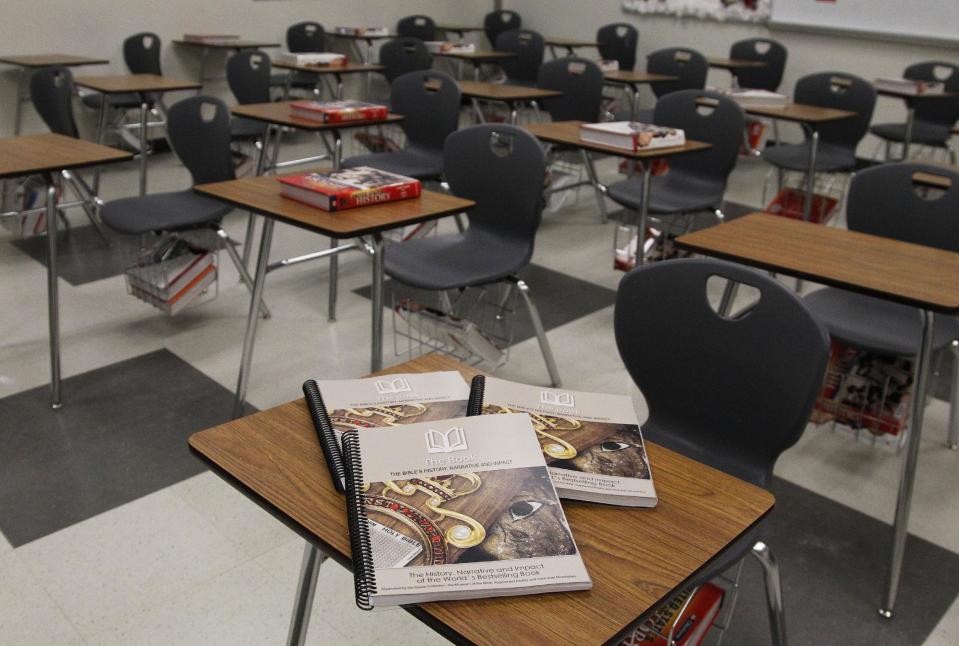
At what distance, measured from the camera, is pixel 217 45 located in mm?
5914

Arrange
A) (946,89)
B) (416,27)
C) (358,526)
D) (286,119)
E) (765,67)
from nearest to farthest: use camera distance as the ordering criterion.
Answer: (358,526), (286,119), (946,89), (765,67), (416,27)

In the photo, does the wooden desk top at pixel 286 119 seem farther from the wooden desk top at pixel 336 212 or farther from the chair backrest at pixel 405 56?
the chair backrest at pixel 405 56

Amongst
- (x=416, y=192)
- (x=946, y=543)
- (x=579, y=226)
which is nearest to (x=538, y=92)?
(x=579, y=226)

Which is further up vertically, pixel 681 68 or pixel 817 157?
pixel 681 68

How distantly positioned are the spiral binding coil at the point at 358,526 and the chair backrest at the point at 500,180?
5.60ft

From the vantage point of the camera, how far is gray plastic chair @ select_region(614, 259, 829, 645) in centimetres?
134

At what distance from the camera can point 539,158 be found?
2.58 meters

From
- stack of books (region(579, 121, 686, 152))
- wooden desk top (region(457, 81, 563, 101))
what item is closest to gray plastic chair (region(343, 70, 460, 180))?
wooden desk top (region(457, 81, 563, 101))

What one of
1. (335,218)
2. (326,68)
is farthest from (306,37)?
(335,218)

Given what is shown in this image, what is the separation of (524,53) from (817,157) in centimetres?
295

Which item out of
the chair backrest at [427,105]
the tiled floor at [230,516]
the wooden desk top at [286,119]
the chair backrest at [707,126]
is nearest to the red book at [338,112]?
the wooden desk top at [286,119]

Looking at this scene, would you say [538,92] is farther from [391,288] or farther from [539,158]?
[539,158]

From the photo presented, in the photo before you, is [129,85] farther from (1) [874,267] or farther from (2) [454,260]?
(1) [874,267]

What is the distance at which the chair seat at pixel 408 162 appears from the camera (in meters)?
3.67
